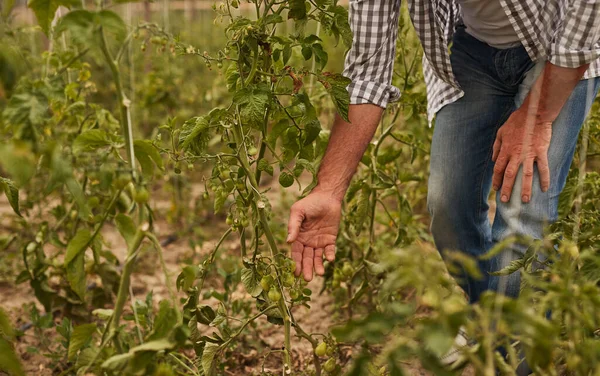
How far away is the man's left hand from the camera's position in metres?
1.57

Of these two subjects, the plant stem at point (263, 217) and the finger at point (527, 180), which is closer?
the plant stem at point (263, 217)

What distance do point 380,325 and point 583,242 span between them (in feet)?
2.29

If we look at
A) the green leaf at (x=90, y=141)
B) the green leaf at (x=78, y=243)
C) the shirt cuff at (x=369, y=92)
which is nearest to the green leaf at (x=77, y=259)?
the green leaf at (x=78, y=243)

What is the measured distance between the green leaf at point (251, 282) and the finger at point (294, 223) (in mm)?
110

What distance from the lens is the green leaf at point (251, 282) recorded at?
145cm

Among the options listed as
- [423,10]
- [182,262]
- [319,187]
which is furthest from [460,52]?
[182,262]

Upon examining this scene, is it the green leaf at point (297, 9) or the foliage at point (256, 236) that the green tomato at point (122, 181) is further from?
the green leaf at point (297, 9)

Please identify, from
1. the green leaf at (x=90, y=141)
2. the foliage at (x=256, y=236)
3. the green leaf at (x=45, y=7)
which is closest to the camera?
the foliage at (x=256, y=236)

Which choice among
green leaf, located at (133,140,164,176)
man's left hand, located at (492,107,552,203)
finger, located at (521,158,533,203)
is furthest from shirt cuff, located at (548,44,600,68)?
green leaf, located at (133,140,164,176)

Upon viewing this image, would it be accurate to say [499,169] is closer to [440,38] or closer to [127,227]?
[440,38]

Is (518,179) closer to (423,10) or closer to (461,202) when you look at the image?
(461,202)

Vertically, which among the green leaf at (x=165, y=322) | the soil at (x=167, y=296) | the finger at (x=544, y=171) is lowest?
the soil at (x=167, y=296)

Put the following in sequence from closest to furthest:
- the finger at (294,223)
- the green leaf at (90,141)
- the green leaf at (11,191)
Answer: the green leaf at (90,141)
the green leaf at (11,191)
the finger at (294,223)

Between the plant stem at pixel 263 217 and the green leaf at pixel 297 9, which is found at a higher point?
the green leaf at pixel 297 9
